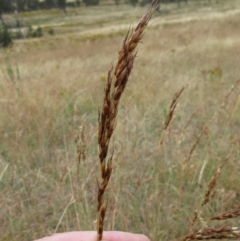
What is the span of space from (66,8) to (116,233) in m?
70.6

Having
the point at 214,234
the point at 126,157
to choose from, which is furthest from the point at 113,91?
the point at 126,157

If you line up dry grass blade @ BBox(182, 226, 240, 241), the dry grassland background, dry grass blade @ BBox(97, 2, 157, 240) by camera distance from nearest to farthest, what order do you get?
dry grass blade @ BBox(97, 2, 157, 240), dry grass blade @ BBox(182, 226, 240, 241), the dry grassland background

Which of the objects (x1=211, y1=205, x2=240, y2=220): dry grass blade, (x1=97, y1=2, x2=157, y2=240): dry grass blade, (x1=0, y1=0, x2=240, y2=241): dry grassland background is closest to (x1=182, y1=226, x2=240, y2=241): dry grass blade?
(x1=211, y1=205, x2=240, y2=220): dry grass blade

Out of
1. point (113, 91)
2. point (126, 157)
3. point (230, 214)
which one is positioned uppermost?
point (113, 91)

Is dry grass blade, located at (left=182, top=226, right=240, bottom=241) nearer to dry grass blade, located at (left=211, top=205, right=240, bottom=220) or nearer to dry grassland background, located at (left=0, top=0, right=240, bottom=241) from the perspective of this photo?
dry grass blade, located at (left=211, top=205, right=240, bottom=220)

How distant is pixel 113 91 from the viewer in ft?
1.47

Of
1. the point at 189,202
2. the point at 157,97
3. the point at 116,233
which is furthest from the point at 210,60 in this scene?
the point at 116,233


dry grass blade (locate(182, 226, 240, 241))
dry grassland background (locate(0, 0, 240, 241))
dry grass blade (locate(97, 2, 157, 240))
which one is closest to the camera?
dry grass blade (locate(97, 2, 157, 240))

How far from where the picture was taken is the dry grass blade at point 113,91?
431 mm

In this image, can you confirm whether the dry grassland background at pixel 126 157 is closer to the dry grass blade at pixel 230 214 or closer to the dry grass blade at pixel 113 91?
the dry grass blade at pixel 113 91

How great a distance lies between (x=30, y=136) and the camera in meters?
2.97

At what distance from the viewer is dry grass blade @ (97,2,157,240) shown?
0.43 metres

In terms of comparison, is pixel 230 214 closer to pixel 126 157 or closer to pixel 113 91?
pixel 113 91

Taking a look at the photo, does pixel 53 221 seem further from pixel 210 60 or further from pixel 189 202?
pixel 210 60
